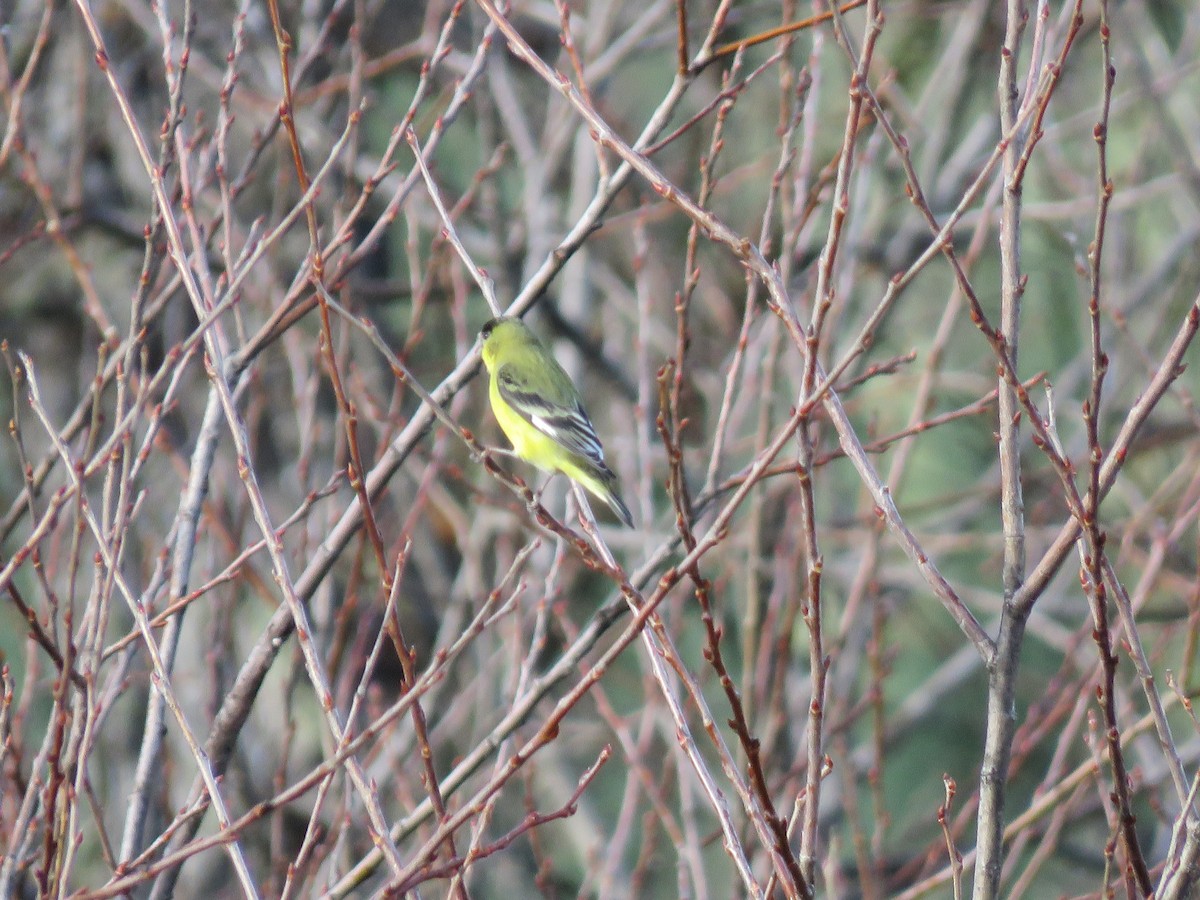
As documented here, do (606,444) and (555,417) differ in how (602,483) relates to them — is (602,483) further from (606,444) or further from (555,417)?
(606,444)

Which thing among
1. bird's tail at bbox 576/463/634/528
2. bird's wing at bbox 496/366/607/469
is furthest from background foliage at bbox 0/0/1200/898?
bird's wing at bbox 496/366/607/469

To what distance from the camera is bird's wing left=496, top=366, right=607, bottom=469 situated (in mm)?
4656

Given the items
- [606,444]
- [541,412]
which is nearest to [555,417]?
[541,412]

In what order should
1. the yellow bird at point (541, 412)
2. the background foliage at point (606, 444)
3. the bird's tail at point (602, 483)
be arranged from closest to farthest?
1. the background foliage at point (606, 444)
2. the bird's tail at point (602, 483)
3. the yellow bird at point (541, 412)

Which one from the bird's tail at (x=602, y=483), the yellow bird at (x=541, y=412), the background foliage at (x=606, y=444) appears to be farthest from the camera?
the yellow bird at (x=541, y=412)

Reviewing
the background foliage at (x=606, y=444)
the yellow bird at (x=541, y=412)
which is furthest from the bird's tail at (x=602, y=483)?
the background foliage at (x=606, y=444)

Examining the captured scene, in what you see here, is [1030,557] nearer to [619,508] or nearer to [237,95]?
[619,508]

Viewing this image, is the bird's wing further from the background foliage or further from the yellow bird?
the background foliage

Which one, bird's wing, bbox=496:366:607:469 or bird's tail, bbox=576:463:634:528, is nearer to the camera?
bird's tail, bbox=576:463:634:528

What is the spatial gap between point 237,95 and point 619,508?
12.0ft

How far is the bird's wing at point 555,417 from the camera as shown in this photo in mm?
4656

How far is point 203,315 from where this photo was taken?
105 inches

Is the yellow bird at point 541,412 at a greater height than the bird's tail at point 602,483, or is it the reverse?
the yellow bird at point 541,412

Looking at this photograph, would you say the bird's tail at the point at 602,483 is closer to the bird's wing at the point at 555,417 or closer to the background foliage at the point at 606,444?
the bird's wing at the point at 555,417
